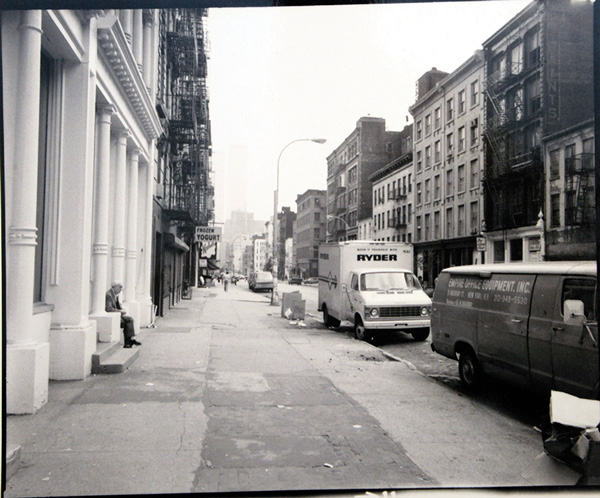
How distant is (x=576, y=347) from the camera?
18.3 ft

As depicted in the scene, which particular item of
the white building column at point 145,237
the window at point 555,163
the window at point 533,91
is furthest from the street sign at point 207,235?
the window at point 555,163

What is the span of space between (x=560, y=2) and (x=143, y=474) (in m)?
6.15

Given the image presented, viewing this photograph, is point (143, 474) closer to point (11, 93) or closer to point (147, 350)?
point (11, 93)

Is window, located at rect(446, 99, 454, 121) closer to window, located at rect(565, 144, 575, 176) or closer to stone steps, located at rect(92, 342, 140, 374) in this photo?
window, located at rect(565, 144, 575, 176)

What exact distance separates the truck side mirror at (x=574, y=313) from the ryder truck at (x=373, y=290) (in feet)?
26.9

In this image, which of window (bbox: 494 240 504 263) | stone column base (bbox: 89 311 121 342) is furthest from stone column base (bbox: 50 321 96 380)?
window (bbox: 494 240 504 263)

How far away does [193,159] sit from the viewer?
81.6 feet

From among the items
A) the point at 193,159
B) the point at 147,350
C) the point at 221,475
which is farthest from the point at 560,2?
the point at 193,159

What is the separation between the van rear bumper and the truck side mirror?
812 cm

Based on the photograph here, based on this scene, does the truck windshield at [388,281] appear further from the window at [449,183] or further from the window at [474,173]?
the window at [449,183]

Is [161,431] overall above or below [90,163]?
below

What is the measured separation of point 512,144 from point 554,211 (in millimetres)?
5177

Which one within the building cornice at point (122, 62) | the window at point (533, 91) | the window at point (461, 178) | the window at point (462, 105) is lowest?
the window at point (461, 178)

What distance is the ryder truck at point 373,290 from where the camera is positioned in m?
13.9
